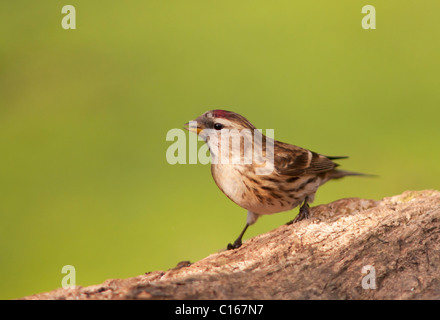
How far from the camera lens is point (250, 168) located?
3.11m

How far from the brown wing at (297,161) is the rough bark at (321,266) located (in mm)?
410

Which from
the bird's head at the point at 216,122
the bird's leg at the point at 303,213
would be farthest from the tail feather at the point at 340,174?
the bird's head at the point at 216,122

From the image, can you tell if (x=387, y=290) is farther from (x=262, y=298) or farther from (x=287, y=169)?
(x=287, y=169)

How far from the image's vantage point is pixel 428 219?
263 cm

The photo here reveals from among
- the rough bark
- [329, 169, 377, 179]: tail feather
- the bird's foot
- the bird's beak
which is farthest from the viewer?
[329, 169, 377, 179]: tail feather

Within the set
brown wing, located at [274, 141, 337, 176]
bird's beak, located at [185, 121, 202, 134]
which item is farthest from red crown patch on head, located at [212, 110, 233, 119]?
brown wing, located at [274, 141, 337, 176]

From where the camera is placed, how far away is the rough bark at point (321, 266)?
2182mm

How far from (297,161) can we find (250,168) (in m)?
0.36

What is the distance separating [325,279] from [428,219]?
645mm

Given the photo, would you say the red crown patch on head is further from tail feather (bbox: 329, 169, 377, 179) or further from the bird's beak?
tail feather (bbox: 329, 169, 377, 179)

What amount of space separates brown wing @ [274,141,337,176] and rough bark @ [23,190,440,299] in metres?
0.41

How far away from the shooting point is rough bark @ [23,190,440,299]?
7.16 ft

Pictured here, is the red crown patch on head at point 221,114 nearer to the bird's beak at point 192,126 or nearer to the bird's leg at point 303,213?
the bird's beak at point 192,126
